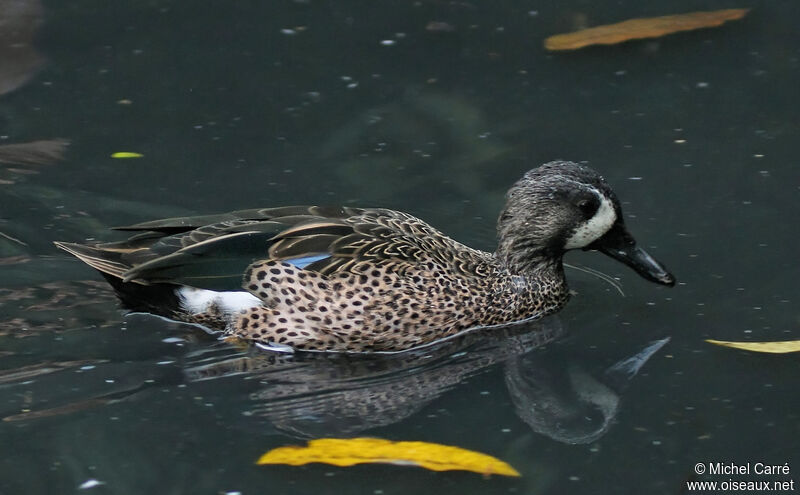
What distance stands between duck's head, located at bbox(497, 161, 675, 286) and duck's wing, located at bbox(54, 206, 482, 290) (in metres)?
0.54

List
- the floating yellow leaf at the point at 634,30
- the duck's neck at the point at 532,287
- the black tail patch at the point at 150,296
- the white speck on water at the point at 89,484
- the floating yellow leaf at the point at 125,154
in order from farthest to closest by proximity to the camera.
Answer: the floating yellow leaf at the point at 634,30 → the floating yellow leaf at the point at 125,154 → the duck's neck at the point at 532,287 → the black tail patch at the point at 150,296 → the white speck on water at the point at 89,484

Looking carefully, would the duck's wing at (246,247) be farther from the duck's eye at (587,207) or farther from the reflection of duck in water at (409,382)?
the duck's eye at (587,207)

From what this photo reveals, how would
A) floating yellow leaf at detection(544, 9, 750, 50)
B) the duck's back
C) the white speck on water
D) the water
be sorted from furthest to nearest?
floating yellow leaf at detection(544, 9, 750, 50), the duck's back, the water, the white speck on water

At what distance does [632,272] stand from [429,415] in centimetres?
206

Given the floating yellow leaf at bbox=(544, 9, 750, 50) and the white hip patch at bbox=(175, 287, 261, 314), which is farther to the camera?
the floating yellow leaf at bbox=(544, 9, 750, 50)

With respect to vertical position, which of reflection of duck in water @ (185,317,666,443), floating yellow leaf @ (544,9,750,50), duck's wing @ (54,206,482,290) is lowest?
reflection of duck in water @ (185,317,666,443)

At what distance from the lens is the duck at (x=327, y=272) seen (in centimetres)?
673

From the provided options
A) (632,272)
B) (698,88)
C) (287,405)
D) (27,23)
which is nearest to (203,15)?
(27,23)

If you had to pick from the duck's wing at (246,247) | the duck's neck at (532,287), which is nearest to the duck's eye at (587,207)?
the duck's neck at (532,287)

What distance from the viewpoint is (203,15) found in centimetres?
1079

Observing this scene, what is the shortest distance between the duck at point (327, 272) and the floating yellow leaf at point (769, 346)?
0.56 meters

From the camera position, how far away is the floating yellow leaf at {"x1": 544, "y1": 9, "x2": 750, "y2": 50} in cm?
1034

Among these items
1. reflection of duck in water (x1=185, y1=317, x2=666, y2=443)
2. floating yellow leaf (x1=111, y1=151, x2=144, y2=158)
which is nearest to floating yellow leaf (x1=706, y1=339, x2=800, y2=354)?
reflection of duck in water (x1=185, y1=317, x2=666, y2=443)

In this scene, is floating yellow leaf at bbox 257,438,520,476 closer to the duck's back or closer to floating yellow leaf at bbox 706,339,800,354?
the duck's back
